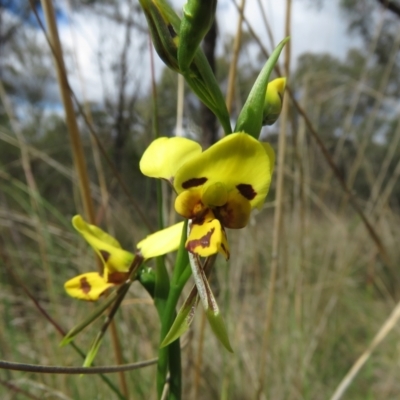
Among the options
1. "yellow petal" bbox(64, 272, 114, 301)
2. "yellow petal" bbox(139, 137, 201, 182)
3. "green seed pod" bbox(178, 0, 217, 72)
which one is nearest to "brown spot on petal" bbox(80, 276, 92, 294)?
"yellow petal" bbox(64, 272, 114, 301)

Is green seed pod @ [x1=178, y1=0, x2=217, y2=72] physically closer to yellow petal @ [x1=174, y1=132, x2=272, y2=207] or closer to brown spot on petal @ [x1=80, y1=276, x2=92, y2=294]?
yellow petal @ [x1=174, y1=132, x2=272, y2=207]

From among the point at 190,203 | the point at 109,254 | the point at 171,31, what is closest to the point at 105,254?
the point at 109,254

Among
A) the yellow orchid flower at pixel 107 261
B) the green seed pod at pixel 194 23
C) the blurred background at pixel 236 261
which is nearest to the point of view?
the green seed pod at pixel 194 23

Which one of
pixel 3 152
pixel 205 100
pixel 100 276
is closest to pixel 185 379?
pixel 100 276

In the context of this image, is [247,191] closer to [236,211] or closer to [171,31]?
[236,211]

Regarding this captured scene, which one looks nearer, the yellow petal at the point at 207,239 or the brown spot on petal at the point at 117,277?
the yellow petal at the point at 207,239

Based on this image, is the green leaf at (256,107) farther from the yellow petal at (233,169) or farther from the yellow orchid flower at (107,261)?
the yellow orchid flower at (107,261)

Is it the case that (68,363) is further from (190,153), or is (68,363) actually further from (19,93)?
(19,93)

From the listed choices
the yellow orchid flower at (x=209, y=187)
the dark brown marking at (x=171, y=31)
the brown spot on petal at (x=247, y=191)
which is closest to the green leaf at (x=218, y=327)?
the yellow orchid flower at (x=209, y=187)
